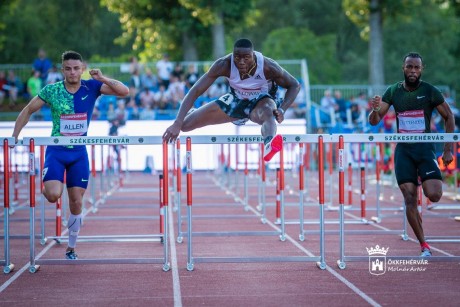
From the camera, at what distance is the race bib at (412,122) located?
11141 mm

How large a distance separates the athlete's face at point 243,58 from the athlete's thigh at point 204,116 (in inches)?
25.7

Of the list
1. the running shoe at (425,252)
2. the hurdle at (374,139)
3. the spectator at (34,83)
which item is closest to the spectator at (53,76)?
the spectator at (34,83)

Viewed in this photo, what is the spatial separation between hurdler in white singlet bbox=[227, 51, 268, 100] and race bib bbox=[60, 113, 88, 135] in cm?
171

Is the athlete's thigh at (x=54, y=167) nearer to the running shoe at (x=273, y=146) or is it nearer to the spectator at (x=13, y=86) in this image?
the running shoe at (x=273, y=146)

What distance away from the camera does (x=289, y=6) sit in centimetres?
7156

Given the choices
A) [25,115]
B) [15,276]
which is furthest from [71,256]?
[25,115]

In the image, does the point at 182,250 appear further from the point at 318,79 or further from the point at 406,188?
the point at 318,79

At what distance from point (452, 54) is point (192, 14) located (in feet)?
85.3

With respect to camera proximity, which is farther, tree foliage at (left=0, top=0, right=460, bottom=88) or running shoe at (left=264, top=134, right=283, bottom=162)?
tree foliage at (left=0, top=0, right=460, bottom=88)

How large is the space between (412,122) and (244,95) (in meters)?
2.12

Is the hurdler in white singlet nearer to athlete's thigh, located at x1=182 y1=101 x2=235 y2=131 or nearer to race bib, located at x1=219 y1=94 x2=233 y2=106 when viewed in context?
race bib, located at x1=219 y1=94 x2=233 y2=106

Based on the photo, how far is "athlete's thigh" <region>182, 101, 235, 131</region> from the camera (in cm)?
1049

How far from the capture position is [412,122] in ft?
36.6

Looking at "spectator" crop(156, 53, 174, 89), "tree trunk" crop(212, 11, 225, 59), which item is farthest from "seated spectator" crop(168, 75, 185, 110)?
"tree trunk" crop(212, 11, 225, 59)
